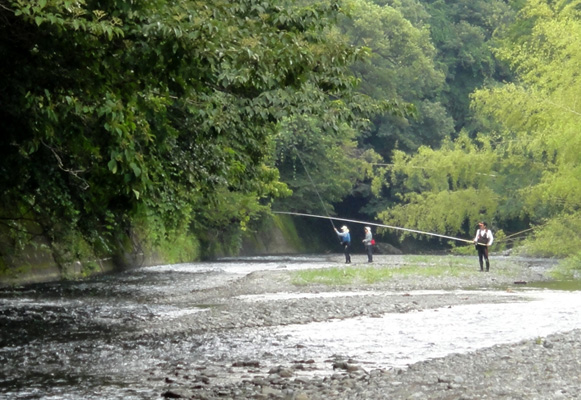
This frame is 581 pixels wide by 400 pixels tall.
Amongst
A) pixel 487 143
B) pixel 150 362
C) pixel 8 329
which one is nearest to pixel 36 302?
pixel 8 329

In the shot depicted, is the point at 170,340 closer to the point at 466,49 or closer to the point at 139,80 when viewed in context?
the point at 139,80

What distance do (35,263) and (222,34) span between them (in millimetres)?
19071

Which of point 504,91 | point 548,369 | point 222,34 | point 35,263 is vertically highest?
point 504,91

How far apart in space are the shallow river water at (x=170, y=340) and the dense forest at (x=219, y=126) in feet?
6.55

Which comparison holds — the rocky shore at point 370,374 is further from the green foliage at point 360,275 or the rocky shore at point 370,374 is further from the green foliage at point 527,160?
the green foliage at point 527,160

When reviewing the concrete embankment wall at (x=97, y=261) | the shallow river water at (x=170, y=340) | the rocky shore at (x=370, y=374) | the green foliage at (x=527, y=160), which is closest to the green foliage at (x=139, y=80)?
the shallow river water at (x=170, y=340)

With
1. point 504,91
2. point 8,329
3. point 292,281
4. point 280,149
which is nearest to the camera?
point 8,329

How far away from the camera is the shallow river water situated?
34.2ft

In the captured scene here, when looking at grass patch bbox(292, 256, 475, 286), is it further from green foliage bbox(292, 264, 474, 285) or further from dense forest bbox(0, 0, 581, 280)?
dense forest bbox(0, 0, 581, 280)

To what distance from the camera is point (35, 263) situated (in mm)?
27016

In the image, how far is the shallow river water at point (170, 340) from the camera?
10430mm

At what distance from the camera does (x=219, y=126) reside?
525 inches

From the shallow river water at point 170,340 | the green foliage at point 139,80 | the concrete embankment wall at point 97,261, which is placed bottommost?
the shallow river water at point 170,340

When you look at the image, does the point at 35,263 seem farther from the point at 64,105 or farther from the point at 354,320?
the point at 64,105
